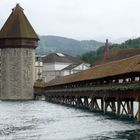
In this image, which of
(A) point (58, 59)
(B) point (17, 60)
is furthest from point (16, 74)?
(A) point (58, 59)

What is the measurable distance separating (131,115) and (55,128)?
7969 millimetres

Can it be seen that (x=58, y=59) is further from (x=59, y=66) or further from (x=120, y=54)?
(x=120, y=54)

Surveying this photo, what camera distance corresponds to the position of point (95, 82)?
47.4 metres

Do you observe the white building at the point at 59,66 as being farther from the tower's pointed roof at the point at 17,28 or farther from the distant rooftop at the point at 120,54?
the tower's pointed roof at the point at 17,28

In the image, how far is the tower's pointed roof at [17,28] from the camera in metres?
87.6

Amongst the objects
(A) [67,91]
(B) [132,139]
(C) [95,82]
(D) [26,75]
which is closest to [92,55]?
(D) [26,75]

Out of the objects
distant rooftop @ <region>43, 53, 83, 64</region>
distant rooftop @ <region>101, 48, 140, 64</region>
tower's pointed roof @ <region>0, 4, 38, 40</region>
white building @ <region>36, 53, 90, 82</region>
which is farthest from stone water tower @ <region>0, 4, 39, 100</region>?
distant rooftop @ <region>43, 53, 83, 64</region>

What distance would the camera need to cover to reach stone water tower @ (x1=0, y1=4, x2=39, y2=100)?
86812 mm

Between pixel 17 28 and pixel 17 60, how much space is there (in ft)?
16.9

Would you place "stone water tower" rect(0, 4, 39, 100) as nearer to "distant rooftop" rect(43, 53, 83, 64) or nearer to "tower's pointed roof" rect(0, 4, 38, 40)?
"tower's pointed roof" rect(0, 4, 38, 40)

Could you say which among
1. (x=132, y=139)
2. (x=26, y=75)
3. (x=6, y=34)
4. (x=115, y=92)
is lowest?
(x=132, y=139)

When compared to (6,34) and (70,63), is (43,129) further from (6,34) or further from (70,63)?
(70,63)

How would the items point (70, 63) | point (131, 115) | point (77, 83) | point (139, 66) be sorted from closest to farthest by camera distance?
point (139, 66), point (131, 115), point (77, 83), point (70, 63)

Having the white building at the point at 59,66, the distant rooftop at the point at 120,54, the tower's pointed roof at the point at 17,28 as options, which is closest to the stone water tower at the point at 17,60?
the tower's pointed roof at the point at 17,28
